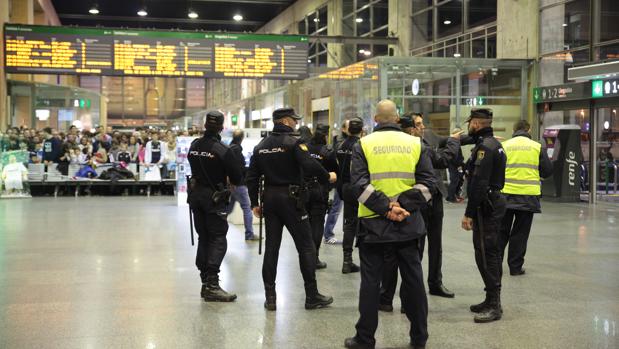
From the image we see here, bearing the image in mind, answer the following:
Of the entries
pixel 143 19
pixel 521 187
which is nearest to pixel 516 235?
pixel 521 187

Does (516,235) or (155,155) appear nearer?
(516,235)

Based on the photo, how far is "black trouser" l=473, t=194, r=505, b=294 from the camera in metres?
6.08

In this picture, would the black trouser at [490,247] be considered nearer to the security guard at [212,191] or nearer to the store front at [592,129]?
the security guard at [212,191]

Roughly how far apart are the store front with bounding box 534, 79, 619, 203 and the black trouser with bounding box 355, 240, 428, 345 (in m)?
12.1

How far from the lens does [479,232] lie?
6.13 metres

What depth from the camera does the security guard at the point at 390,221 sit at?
4992 millimetres

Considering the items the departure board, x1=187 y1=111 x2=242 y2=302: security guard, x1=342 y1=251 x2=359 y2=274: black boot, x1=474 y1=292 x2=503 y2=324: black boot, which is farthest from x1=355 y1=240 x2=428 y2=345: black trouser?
the departure board

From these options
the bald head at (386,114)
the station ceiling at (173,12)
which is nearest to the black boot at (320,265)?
the bald head at (386,114)

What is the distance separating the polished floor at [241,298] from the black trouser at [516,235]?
0.21m

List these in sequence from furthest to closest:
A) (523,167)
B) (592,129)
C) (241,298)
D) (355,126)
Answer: (592,129), (523,167), (355,126), (241,298)

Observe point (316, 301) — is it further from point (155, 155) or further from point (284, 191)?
point (155, 155)

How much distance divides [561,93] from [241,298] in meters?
12.3

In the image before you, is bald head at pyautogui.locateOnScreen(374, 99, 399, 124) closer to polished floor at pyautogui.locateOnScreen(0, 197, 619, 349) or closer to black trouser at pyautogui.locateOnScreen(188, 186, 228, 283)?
polished floor at pyautogui.locateOnScreen(0, 197, 619, 349)

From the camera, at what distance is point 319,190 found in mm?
7551
